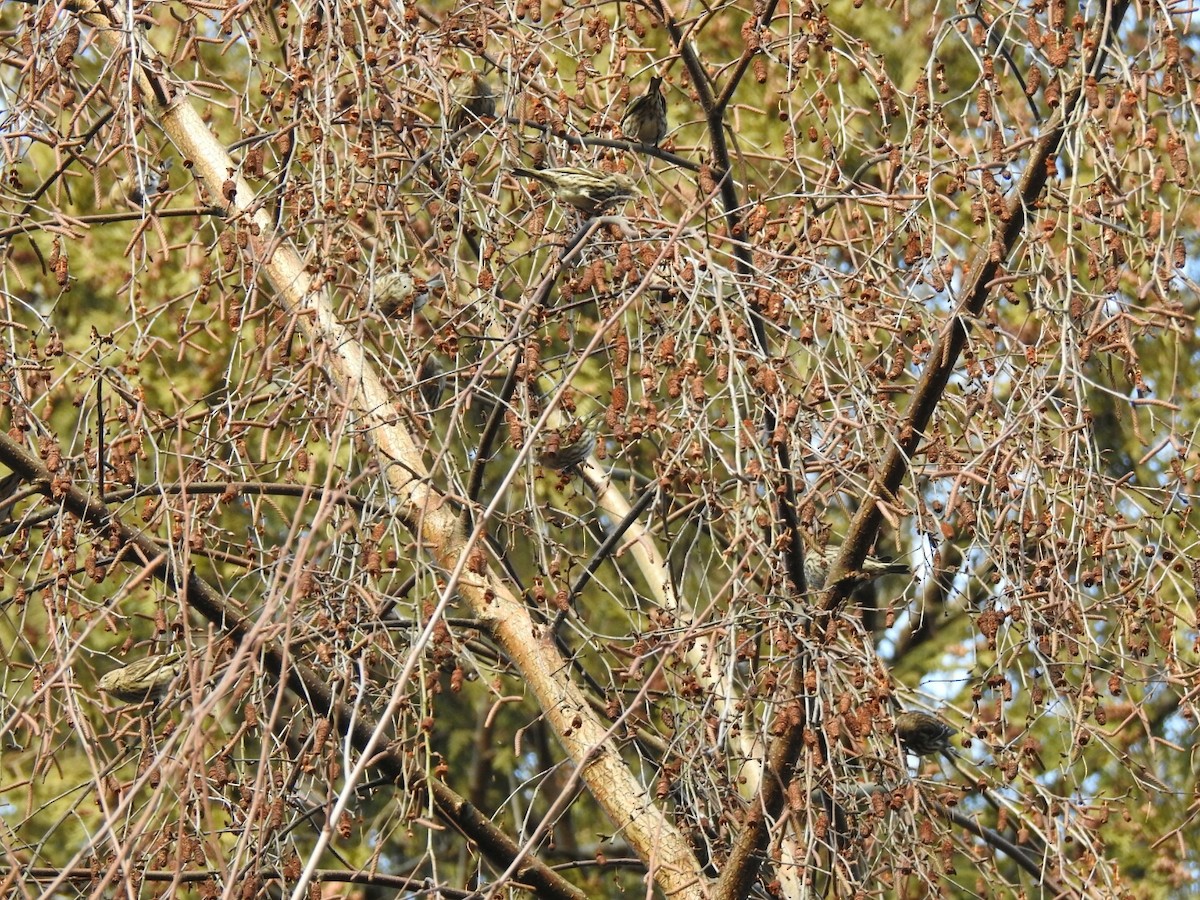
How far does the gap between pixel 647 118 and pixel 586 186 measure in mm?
786

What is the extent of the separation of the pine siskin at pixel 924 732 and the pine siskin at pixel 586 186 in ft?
5.66

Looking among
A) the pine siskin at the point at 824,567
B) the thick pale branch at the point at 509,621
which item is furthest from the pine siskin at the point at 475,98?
the pine siskin at the point at 824,567

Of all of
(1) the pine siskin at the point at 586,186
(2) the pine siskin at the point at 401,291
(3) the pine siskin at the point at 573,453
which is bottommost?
(3) the pine siskin at the point at 573,453

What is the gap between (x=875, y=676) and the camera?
2910 mm

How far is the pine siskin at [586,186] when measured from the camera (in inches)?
130

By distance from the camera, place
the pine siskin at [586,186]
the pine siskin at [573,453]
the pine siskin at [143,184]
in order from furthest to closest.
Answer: the pine siskin at [573,453], the pine siskin at [586,186], the pine siskin at [143,184]

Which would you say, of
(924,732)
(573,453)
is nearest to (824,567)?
(924,732)

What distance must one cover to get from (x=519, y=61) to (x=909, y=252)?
3.14 ft

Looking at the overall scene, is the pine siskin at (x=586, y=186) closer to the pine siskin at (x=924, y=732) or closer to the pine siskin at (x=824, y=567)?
the pine siskin at (x=824, y=567)

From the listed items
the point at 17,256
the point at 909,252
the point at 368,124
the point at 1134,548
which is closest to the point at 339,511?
the point at 368,124

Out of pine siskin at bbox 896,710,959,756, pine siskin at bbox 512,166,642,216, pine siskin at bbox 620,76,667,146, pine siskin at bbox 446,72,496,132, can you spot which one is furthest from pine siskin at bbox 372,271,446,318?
pine siskin at bbox 896,710,959,756

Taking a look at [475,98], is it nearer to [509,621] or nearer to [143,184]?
[143,184]

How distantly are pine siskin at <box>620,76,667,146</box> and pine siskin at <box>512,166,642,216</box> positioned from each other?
64cm

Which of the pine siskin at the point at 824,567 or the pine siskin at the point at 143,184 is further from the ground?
the pine siskin at the point at 143,184
